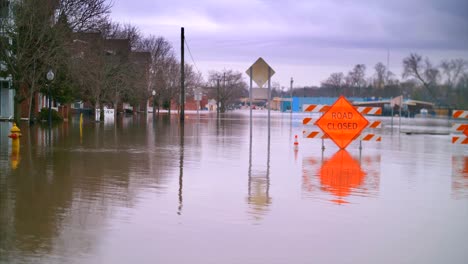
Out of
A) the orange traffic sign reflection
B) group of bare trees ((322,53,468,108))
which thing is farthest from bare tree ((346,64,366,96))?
the orange traffic sign reflection

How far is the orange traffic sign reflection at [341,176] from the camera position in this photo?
11.6 m

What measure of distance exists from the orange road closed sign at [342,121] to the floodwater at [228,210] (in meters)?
3.30

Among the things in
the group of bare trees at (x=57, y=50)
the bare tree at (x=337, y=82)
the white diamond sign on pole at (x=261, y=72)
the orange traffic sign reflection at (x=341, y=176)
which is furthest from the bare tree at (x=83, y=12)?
the bare tree at (x=337, y=82)

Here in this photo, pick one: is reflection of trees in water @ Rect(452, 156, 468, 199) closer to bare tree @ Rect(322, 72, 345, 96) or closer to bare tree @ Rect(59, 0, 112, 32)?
bare tree @ Rect(59, 0, 112, 32)

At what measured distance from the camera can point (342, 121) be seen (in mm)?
20594

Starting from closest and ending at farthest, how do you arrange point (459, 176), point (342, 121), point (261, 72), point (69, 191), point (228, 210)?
1. point (228, 210)
2. point (69, 191)
3. point (459, 176)
4. point (342, 121)
5. point (261, 72)

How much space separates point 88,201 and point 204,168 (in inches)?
208

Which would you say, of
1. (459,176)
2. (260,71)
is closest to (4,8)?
(260,71)

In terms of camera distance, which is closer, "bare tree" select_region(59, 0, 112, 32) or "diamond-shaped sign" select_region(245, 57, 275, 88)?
"diamond-shaped sign" select_region(245, 57, 275, 88)

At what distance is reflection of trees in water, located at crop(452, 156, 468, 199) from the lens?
461 inches

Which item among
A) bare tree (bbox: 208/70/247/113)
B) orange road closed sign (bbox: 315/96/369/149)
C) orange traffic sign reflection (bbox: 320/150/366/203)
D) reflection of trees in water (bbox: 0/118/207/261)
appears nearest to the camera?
reflection of trees in water (bbox: 0/118/207/261)

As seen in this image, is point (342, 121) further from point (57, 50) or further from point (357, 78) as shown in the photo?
point (357, 78)

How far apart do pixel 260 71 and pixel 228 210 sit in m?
17.3

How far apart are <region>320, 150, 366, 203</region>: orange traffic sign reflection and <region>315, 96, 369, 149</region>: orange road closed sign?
2.37 metres
